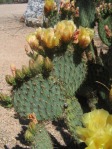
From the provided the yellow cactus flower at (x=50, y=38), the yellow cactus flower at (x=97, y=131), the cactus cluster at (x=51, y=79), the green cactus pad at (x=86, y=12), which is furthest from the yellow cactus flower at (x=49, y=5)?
the yellow cactus flower at (x=97, y=131)

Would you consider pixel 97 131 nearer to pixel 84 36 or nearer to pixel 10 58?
pixel 84 36

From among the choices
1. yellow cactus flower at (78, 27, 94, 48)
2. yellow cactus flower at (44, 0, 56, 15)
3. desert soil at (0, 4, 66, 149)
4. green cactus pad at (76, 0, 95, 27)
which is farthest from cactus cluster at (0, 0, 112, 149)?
desert soil at (0, 4, 66, 149)

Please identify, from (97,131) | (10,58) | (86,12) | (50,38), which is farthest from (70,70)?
(10,58)

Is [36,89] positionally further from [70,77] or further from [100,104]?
[100,104]

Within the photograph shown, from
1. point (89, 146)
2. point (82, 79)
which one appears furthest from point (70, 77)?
point (89, 146)

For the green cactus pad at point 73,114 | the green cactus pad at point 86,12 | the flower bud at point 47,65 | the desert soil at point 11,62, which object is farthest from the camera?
the desert soil at point 11,62

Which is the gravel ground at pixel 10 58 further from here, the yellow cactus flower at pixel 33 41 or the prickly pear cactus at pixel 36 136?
the yellow cactus flower at pixel 33 41
